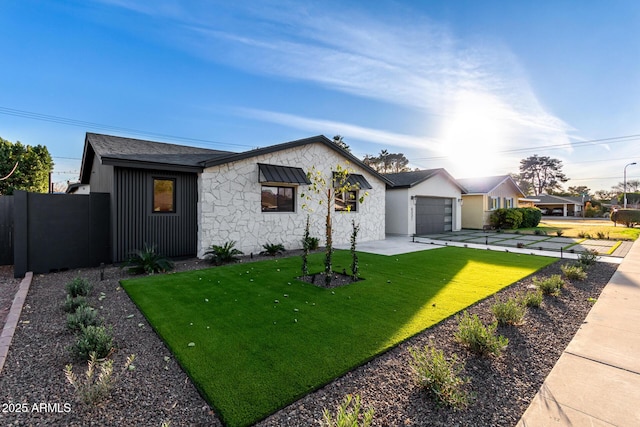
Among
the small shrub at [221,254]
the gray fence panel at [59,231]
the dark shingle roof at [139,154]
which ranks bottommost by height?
the small shrub at [221,254]

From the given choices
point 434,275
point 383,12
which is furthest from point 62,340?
point 383,12

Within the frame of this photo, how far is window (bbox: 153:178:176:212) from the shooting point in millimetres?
8773

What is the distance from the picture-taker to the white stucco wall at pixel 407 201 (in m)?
16.3

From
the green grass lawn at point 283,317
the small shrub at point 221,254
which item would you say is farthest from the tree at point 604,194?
the small shrub at point 221,254

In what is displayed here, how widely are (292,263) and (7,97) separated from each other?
24469 mm

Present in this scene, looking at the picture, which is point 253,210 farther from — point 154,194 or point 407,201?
point 407,201

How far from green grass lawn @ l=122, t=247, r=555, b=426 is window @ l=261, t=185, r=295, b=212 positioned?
2.94 meters

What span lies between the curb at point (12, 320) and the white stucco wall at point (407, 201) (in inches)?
602

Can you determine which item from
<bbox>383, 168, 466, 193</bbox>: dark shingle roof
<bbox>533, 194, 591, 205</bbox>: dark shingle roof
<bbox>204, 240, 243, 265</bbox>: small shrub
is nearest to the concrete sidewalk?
<bbox>204, 240, 243, 265</bbox>: small shrub

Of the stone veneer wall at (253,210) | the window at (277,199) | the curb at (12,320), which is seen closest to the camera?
the curb at (12,320)

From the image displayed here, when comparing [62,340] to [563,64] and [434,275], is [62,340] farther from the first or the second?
[563,64]

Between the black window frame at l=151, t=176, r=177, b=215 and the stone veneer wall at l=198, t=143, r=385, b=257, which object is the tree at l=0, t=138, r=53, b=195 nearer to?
the black window frame at l=151, t=176, r=177, b=215

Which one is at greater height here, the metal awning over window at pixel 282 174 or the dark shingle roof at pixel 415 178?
the dark shingle roof at pixel 415 178

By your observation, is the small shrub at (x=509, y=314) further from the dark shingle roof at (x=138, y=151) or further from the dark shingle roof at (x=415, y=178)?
Answer: the dark shingle roof at (x=415, y=178)
